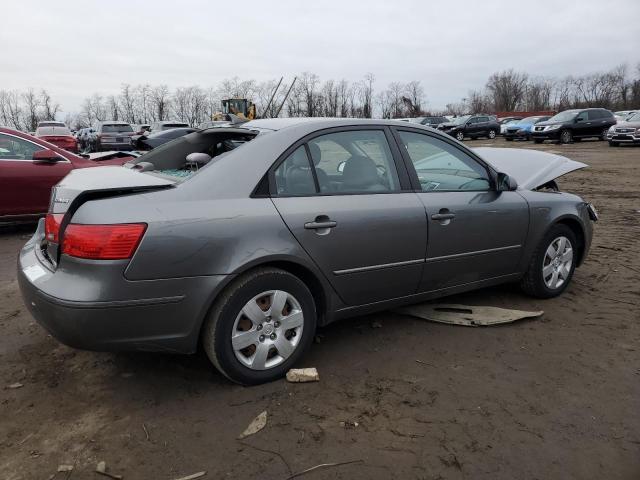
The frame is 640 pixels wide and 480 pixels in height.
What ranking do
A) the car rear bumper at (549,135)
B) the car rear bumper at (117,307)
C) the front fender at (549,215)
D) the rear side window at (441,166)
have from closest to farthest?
the car rear bumper at (117,307), the rear side window at (441,166), the front fender at (549,215), the car rear bumper at (549,135)

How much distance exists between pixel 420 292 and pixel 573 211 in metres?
1.80

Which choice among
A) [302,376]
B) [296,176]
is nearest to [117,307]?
[302,376]

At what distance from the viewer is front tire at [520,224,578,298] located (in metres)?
4.28

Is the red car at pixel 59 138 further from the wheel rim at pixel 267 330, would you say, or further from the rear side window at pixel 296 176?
the wheel rim at pixel 267 330

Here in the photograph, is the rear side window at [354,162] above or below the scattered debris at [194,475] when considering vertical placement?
above

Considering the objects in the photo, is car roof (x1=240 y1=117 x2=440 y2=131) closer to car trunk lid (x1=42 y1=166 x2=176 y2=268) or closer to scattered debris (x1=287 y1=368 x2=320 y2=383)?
car trunk lid (x1=42 y1=166 x2=176 y2=268)

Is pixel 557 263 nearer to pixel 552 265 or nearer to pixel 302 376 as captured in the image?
pixel 552 265

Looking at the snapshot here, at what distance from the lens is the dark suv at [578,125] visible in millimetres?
25000

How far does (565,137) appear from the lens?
997 inches

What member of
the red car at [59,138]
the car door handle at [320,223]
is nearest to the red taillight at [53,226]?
the car door handle at [320,223]

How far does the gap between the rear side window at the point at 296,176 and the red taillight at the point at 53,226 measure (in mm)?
1213

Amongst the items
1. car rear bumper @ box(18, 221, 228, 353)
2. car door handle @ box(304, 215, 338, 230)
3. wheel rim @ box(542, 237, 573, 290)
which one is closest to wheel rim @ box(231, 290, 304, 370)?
car rear bumper @ box(18, 221, 228, 353)

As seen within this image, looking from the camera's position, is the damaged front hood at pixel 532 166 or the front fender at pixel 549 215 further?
the damaged front hood at pixel 532 166

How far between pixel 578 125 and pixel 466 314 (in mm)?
24788
